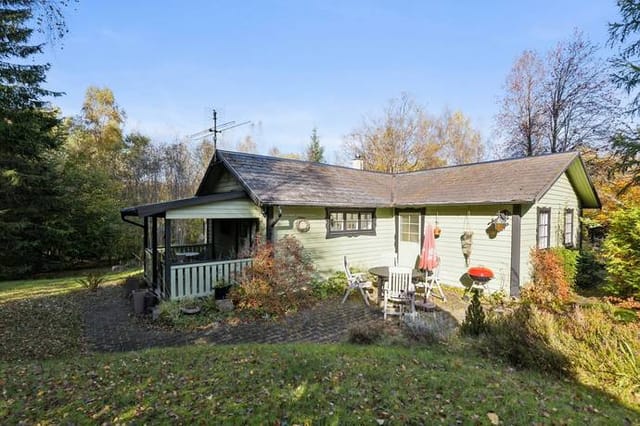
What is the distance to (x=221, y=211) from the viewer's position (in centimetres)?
832

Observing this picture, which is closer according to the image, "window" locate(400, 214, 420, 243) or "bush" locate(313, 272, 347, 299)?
"bush" locate(313, 272, 347, 299)

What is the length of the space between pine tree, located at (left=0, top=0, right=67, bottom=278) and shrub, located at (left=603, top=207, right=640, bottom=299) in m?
13.7

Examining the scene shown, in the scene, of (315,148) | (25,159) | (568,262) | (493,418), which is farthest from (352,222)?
(315,148)

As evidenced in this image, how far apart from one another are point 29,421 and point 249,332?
374cm

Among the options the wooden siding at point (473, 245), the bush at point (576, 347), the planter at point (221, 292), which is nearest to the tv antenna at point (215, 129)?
the planter at point (221, 292)

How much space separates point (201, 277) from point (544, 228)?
10.4 metres

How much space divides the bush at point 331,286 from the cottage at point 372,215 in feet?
1.44

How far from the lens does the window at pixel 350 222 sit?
10.4m

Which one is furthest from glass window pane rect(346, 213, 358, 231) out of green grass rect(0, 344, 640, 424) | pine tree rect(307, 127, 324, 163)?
pine tree rect(307, 127, 324, 163)

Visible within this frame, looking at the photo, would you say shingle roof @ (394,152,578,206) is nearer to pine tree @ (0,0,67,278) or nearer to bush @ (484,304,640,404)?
bush @ (484,304,640,404)

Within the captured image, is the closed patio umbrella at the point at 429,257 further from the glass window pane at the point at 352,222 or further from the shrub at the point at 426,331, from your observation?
the shrub at the point at 426,331

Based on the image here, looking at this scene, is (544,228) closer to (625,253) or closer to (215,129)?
(625,253)

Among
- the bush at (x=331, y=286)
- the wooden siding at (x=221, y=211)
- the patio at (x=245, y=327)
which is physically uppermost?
the wooden siding at (x=221, y=211)

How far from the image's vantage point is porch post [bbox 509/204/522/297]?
8758mm
